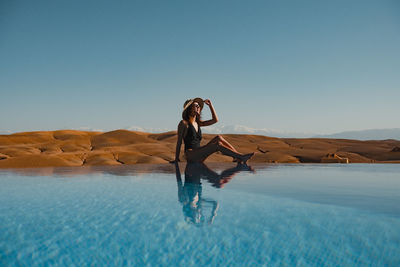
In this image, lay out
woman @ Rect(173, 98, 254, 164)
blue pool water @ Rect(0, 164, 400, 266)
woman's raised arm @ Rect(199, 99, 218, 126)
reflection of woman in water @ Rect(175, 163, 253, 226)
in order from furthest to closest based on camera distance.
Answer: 1. woman's raised arm @ Rect(199, 99, 218, 126)
2. woman @ Rect(173, 98, 254, 164)
3. reflection of woman in water @ Rect(175, 163, 253, 226)
4. blue pool water @ Rect(0, 164, 400, 266)

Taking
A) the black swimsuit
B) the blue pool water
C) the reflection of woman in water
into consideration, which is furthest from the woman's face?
the blue pool water

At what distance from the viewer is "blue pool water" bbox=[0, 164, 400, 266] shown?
2584mm

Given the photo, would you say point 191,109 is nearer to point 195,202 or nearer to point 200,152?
point 200,152

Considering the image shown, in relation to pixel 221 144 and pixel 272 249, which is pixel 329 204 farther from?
pixel 221 144

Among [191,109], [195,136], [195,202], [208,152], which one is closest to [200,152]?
[208,152]

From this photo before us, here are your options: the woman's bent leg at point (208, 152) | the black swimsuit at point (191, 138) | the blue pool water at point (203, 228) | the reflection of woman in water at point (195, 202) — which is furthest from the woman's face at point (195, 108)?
the blue pool water at point (203, 228)

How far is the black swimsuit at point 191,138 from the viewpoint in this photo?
29.1 ft

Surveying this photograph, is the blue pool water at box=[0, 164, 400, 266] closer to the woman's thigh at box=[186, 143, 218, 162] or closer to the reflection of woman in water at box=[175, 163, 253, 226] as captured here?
the reflection of woman in water at box=[175, 163, 253, 226]

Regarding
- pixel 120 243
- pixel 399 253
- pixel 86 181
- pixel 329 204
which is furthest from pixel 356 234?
pixel 86 181

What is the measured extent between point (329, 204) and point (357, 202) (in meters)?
0.50

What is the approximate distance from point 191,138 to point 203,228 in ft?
19.2

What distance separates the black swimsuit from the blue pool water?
3709 mm

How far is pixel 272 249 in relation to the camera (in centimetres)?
273

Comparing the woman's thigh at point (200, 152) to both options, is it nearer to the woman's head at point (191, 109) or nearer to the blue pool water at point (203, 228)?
the woman's head at point (191, 109)
